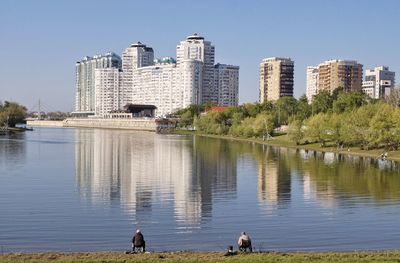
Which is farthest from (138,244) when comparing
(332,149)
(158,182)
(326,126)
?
(326,126)

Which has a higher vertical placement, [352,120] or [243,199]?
[352,120]

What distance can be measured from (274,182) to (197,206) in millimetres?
13867

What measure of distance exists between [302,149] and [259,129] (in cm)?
2954

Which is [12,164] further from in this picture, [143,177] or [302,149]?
[302,149]

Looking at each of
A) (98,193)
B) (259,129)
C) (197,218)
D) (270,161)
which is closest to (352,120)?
(270,161)

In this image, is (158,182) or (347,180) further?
(347,180)

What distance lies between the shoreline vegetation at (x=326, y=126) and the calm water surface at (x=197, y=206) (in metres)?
16.9

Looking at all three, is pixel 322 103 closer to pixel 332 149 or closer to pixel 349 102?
pixel 349 102

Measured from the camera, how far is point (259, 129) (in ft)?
389

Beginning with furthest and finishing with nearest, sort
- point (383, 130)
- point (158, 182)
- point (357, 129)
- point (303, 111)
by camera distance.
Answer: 1. point (303, 111)
2. point (357, 129)
3. point (383, 130)
4. point (158, 182)

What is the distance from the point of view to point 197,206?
3350cm

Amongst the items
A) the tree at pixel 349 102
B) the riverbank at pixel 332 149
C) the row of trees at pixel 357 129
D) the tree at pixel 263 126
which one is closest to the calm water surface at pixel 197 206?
the riverbank at pixel 332 149

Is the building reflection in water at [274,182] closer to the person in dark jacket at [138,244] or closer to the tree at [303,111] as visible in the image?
the person in dark jacket at [138,244]

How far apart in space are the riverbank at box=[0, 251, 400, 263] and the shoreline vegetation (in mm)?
50521
